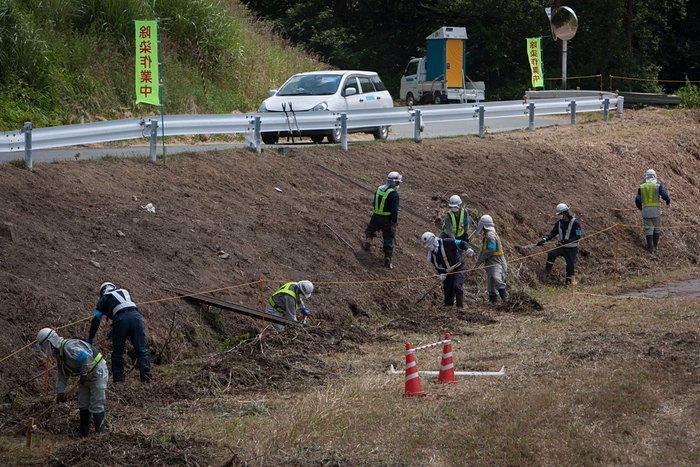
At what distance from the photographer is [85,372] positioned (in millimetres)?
9867

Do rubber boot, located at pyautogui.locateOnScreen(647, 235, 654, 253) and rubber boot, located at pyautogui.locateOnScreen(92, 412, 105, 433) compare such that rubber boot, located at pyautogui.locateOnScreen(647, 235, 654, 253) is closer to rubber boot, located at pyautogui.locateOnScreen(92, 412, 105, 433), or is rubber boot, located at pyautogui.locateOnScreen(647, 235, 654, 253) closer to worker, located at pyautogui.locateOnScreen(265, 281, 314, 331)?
worker, located at pyautogui.locateOnScreen(265, 281, 314, 331)

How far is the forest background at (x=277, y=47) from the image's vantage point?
24781 millimetres

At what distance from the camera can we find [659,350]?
40.3 ft

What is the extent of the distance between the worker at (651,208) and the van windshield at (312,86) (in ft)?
24.9

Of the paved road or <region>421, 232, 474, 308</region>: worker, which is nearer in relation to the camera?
<region>421, 232, 474, 308</region>: worker

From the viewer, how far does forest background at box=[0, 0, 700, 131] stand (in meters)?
24.8

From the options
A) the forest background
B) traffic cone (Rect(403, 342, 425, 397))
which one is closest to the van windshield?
the forest background

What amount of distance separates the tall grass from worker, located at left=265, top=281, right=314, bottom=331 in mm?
10118

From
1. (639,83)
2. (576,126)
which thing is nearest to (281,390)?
(576,126)

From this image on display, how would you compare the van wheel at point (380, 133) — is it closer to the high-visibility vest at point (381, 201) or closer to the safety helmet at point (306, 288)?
the high-visibility vest at point (381, 201)

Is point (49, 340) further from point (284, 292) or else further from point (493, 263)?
point (493, 263)

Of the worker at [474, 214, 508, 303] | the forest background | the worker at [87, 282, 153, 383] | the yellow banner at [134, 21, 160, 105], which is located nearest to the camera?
the worker at [87, 282, 153, 383]

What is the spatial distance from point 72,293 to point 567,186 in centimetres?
1435

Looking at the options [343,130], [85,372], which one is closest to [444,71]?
[343,130]
